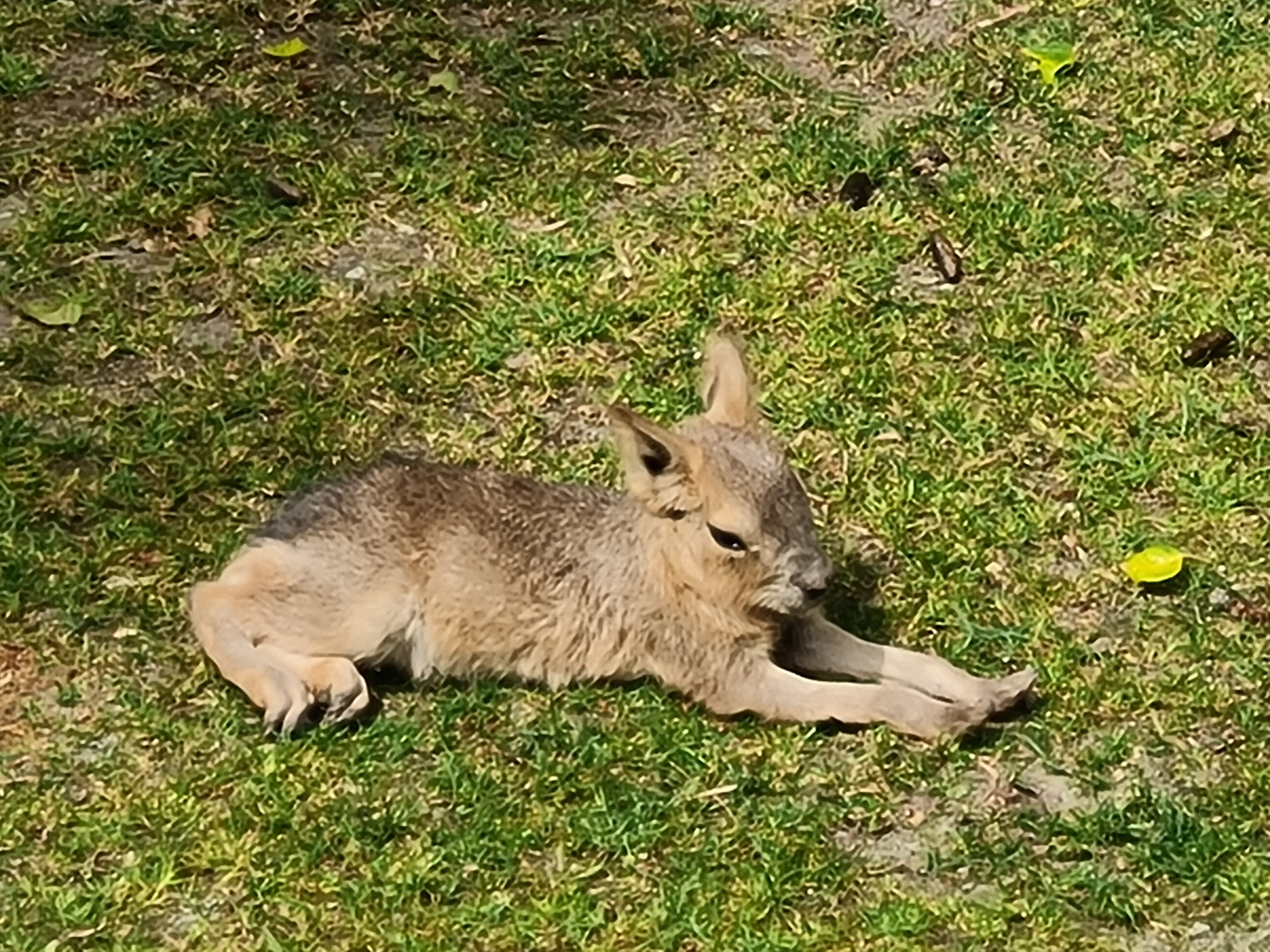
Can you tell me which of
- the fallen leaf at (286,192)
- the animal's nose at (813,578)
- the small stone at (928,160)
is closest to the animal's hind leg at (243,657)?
the animal's nose at (813,578)

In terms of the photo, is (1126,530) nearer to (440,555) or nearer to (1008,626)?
(1008,626)

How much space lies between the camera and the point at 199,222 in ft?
22.5

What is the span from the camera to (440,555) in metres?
5.02

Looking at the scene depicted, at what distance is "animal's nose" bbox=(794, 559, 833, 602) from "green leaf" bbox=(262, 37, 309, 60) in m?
3.70

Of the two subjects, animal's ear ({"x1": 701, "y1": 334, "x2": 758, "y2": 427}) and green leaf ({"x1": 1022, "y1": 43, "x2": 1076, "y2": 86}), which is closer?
animal's ear ({"x1": 701, "y1": 334, "x2": 758, "y2": 427})

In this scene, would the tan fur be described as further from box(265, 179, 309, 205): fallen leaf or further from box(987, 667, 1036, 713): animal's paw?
box(265, 179, 309, 205): fallen leaf

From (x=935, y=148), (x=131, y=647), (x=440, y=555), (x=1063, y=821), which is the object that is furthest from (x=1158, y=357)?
(x=131, y=647)

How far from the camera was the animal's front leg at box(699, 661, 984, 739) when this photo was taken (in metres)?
4.88

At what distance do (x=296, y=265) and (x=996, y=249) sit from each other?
86.5 inches

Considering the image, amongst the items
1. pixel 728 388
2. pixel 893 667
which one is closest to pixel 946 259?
pixel 728 388

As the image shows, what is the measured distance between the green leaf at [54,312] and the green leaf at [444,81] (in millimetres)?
1669

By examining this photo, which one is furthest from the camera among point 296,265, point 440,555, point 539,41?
point 539,41

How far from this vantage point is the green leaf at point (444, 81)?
7.52 m

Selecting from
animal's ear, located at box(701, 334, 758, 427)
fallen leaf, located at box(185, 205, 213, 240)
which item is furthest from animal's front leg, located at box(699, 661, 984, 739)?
fallen leaf, located at box(185, 205, 213, 240)
